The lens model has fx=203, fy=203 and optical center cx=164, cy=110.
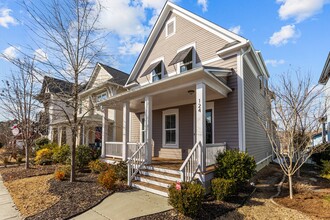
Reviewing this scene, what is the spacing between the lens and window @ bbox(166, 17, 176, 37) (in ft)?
38.4

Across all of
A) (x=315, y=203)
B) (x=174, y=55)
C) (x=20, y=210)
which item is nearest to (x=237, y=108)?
(x=315, y=203)

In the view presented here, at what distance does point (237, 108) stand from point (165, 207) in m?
5.02

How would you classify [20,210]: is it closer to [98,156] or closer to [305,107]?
[98,156]

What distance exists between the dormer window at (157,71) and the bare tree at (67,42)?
13.1ft

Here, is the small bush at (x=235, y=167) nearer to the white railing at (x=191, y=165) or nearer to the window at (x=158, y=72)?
the white railing at (x=191, y=165)

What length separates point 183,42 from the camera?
1105 cm

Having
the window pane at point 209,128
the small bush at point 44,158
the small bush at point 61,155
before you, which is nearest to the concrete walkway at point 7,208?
the small bush at point 61,155

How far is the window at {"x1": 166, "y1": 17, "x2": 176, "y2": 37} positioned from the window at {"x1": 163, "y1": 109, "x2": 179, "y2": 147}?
456 cm

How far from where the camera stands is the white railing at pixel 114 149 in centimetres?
1051

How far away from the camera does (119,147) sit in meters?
10.6

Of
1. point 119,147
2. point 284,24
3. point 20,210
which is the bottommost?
point 20,210

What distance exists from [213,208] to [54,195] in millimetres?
4991

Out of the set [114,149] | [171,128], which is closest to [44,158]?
[114,149]

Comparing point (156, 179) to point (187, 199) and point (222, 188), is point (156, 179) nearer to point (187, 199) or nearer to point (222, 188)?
point (222, 188)
